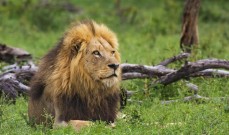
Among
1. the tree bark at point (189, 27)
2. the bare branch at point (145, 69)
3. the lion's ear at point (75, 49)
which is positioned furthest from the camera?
the tree bark at point (189, 27)

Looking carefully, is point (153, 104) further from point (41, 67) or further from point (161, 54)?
point (161, 54)

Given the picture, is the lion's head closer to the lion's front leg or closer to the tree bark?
the lion's front leg

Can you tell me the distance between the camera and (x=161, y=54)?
11.9 metres

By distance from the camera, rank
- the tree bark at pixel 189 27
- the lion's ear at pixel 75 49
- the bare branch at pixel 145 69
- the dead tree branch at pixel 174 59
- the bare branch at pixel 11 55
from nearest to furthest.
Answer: the lion's ear at pixel 75 49 → the bare branch at pixel 145 69 → the dead tree branch at pixel 174 59 → the bare branch at pixel 11 55 → the tree bark at pixel 189 27

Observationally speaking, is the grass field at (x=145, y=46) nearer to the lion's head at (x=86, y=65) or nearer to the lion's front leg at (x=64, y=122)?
the lion's front leg at (x=64, y=122)

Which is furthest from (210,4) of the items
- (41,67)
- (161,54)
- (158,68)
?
(41,67)

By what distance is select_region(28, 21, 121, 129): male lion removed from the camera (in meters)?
6.78

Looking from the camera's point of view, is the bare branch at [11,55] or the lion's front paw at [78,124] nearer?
the lion's front paw at [78,124]

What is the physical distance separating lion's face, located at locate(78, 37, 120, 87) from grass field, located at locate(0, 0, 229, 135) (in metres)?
0.42

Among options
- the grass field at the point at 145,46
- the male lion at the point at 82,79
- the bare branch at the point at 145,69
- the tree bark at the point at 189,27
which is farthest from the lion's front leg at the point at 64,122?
the tree bark at the point at 189,27

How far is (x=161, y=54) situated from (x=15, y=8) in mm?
5035

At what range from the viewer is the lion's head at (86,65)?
674cm

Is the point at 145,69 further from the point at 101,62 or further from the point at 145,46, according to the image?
the point at 145,46

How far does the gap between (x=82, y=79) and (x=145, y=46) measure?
21.2 ft
